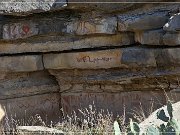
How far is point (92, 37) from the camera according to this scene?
23.8ft

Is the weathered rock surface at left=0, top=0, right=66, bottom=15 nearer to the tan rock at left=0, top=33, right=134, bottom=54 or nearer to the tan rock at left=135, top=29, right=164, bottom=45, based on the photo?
the tan rock at left=0, top=33, right=134, bottom=54

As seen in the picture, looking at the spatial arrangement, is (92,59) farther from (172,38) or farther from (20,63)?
(172,38)

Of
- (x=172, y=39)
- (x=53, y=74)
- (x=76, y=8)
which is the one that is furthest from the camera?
(x=53, y=74)

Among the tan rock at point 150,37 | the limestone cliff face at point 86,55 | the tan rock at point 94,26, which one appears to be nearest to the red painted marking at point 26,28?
the limestone cliff face at point 86,55

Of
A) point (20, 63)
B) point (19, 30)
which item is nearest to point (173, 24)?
point (19, 30)

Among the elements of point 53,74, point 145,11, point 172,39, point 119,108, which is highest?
point 145,11

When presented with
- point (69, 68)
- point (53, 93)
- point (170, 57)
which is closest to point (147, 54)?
point (170, 57)

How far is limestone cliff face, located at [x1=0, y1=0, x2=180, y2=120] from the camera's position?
6793 millimetres

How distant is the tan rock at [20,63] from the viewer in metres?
7.59

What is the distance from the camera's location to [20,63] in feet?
25.0

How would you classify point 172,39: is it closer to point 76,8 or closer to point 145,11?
point 145,11

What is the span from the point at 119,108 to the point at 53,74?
4.53 feet

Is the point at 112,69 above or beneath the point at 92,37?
beneath

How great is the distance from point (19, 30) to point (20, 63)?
630 millimetres
